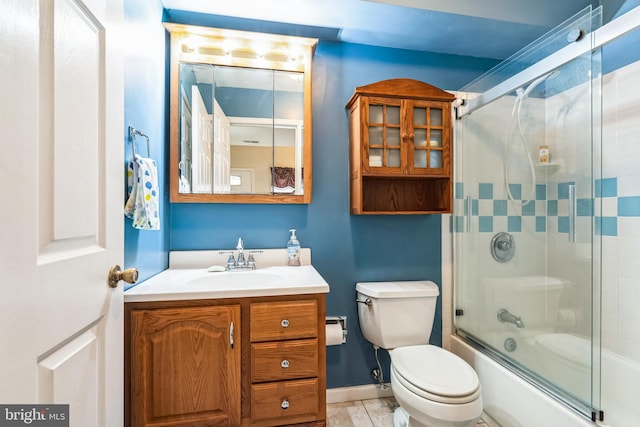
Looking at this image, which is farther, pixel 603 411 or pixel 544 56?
pixel 544 56

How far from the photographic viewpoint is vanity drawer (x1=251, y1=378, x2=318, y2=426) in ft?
3.97

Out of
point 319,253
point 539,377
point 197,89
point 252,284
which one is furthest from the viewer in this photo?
point 319,253

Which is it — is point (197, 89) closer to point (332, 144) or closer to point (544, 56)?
point (332, 144)

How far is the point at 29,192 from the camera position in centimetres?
53

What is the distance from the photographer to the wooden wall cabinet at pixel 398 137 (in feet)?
5.35

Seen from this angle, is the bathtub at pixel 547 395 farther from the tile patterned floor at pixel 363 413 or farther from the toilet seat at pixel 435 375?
the toilet seat at pixel 435 375

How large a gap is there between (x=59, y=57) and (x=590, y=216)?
74.2 inches

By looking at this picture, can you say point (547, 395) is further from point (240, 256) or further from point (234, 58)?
point (234, 58)

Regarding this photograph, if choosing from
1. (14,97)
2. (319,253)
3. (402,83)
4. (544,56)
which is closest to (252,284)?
(319,253)

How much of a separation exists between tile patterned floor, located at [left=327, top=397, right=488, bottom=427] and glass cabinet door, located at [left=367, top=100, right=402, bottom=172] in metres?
1.42

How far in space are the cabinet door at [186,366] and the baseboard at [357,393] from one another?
2.38 feet

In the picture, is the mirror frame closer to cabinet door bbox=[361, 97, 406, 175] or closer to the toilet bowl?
cabinet door bbox=[361, 97, 406, 175]

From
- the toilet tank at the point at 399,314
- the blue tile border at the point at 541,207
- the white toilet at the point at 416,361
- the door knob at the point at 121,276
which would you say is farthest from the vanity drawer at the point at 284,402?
the blue tile border at the point at 541,207

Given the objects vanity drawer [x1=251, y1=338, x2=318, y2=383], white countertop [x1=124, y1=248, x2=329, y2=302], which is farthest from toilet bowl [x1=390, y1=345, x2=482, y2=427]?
white countertop [x1=124, y1=248, x2=329, y2=302]
